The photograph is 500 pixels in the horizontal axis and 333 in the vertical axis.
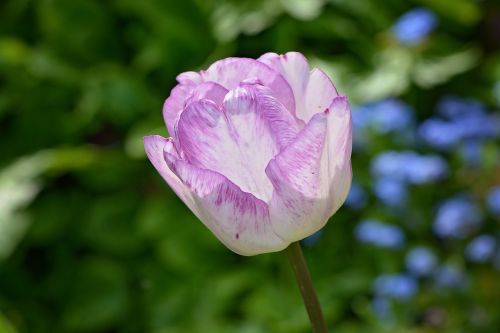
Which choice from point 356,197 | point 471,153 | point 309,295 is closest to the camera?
point 309,295

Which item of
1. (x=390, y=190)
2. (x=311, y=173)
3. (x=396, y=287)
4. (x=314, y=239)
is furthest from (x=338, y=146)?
(x=314, y=239)

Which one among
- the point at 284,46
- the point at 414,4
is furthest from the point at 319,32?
the point at 414,4

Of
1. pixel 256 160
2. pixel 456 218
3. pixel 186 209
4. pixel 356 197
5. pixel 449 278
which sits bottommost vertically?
pixel 449 278

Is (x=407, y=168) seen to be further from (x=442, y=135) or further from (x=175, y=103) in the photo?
(x=175, y=103)

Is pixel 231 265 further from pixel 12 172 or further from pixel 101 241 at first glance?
pixel 12 172

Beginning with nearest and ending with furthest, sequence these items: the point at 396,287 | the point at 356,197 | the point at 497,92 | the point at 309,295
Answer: the point at 309,295 → the point at 396,287 → the point at 356,197 → the point at 497,92

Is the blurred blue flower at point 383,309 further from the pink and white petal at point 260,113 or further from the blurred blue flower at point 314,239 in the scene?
the pink and white petal at point 260,113

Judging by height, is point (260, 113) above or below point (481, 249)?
above

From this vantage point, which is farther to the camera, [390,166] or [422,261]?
[390,166]
